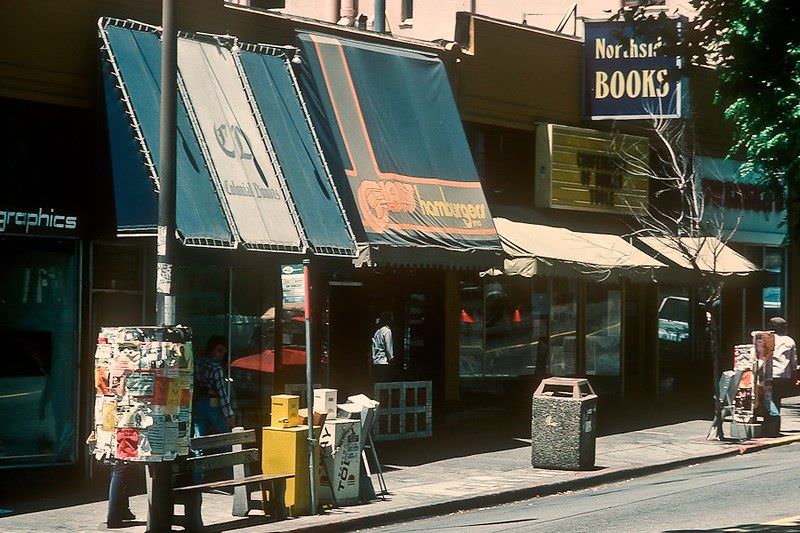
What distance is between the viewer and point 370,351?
20484 mm

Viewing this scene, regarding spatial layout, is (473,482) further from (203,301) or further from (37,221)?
(37,221)

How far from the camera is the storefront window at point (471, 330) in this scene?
72.2ft

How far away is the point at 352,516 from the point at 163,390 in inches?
108

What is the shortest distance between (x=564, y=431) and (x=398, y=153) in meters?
4.64

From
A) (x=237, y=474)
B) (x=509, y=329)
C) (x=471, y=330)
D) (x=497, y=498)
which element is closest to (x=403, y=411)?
(x=471, y=330)

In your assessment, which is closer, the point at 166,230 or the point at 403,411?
the point at 166,230

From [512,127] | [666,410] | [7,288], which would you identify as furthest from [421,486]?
[666,410]

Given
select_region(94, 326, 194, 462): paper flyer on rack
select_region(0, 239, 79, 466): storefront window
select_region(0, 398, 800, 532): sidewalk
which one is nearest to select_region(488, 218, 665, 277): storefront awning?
select_region(0, 398, 800, 532): sidewalk

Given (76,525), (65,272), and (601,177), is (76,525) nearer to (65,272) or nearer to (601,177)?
(65,272)

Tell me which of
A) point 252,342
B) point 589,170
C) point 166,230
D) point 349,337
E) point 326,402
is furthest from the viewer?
point 589,170

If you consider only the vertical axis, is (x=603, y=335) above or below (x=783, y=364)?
above

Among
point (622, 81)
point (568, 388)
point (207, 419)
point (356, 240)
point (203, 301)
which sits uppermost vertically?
point (622, 81)

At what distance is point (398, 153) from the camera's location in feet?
63.5

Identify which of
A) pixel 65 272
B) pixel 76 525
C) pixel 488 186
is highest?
pixel 488 186
